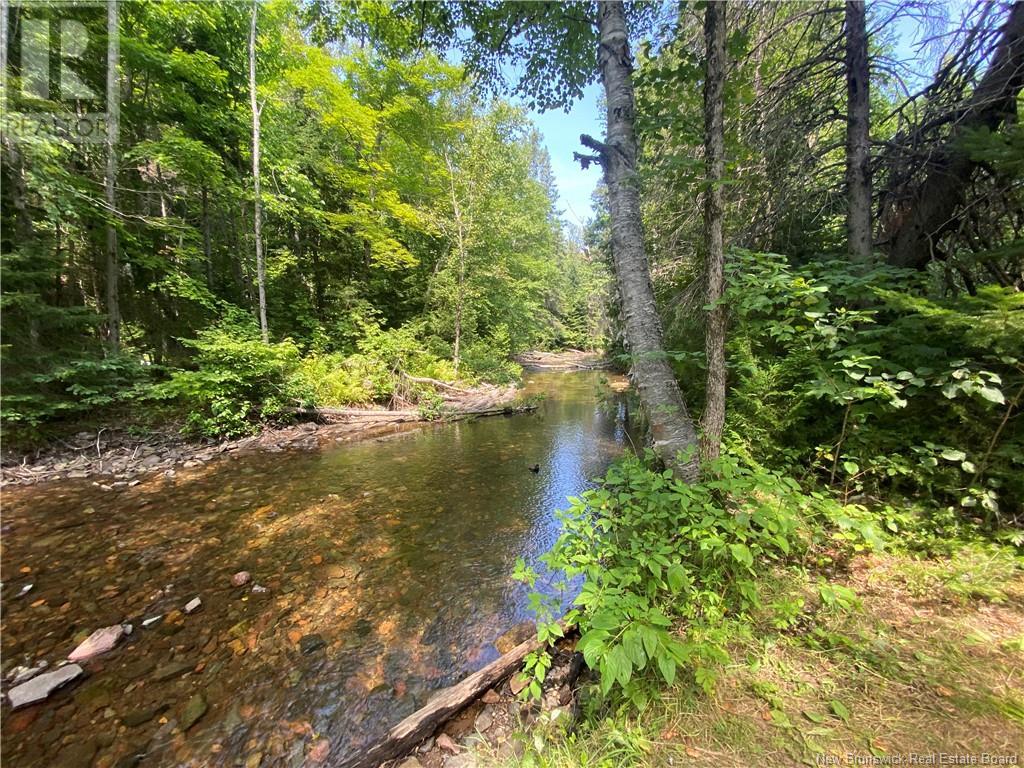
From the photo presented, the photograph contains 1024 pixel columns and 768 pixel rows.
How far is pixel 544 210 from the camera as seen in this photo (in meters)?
24.4

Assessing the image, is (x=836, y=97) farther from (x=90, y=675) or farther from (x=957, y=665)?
(x=90, y=675)

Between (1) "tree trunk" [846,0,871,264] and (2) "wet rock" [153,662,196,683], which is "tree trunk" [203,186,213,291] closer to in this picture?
(2) "wet rock" [153,662,196,683]

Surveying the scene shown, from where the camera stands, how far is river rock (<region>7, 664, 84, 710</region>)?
2369 millimetres

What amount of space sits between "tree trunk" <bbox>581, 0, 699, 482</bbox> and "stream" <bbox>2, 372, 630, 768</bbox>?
224 centimetres

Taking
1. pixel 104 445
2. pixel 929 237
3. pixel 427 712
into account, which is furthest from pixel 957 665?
pixel 104 445

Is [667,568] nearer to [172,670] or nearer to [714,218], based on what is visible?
[714,218]

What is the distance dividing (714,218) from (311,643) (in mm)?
4586

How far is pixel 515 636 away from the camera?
3.06 metres

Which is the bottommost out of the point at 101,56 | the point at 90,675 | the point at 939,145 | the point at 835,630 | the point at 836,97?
the point at 90,675

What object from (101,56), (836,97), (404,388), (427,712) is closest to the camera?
(427,712)

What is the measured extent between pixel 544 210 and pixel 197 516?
24705 millimetres

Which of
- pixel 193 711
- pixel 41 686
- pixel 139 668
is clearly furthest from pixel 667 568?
pixel 41 686

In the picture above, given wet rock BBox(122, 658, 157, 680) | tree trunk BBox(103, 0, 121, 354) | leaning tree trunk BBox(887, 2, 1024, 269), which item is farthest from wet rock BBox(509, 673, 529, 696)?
tree trunk BBox(103, 0, 121, 354)

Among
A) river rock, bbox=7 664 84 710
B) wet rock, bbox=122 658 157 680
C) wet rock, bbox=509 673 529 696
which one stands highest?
wet rock, bbox=509 673 529 696
